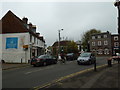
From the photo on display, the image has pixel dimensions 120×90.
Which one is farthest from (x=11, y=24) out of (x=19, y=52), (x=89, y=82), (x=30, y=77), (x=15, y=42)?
(x=89, y=82)

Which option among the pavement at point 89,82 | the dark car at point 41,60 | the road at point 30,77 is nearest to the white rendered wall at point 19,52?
the dark car at point 41,60

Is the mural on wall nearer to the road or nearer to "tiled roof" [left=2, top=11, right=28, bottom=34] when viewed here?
"tiled roof" [left=2, top=11, right=28, bottom=34]

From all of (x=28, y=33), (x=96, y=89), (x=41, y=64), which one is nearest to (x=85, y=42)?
(x=28, y=33)

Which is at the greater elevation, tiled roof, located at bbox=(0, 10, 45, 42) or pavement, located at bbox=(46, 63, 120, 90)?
tiled roof, located at bbox=(0, 10, 45, 42)

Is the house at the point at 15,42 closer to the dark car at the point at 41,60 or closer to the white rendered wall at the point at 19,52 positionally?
the white rendered wall at the point at 19,52

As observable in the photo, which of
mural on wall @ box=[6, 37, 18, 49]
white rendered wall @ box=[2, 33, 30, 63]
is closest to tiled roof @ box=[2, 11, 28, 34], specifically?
white rendered wall @ box=[2, 33, 30, 63]

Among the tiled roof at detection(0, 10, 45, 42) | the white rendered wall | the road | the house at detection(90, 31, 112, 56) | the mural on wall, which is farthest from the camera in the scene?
the house at detection(90, 31, 112, 56)

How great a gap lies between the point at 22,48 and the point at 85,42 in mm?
50956

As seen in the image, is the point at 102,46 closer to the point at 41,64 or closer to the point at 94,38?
the point at 94,38

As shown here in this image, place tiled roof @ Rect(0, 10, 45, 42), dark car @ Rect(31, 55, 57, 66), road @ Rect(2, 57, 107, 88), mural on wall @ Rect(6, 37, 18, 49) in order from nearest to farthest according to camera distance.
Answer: road @ Rect(2, 57, 107, 88), dark car @ Rect(31, 55, 57, 66), mural on wall @ Rect(6, 37, 18, 49), tiled roof @ Rect(0, 10, 45, 42)

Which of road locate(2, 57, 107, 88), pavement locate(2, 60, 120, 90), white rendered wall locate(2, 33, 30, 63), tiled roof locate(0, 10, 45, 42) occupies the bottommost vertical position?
road locate(2, 57, 107, 88)

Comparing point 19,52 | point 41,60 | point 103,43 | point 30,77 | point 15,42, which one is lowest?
point 30,77

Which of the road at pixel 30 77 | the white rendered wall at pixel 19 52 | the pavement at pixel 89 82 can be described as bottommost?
the road at pixel 30 77

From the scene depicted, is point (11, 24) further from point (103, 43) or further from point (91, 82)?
point (103, 43)
